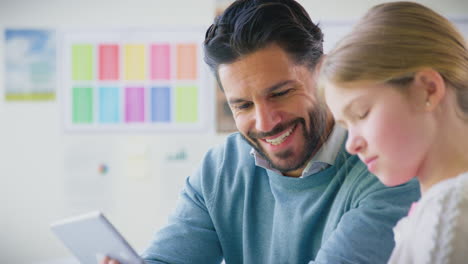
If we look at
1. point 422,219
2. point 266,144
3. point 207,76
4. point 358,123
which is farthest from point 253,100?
point 207,76

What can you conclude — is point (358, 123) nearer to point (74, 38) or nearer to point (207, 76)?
point (207, 76)

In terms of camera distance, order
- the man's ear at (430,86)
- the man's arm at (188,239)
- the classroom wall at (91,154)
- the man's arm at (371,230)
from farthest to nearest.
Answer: the classroom wall at (91,154)
the man's arm at (188,239)
the man's arm at (371,230)
the man's ear at (430,86)

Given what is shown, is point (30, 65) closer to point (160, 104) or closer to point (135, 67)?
point (135, 67)

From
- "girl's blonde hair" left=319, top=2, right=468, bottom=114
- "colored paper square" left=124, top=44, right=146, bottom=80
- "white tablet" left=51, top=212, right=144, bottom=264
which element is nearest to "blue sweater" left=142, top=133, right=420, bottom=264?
"white tablet" left=51, top=212, right=144, bottom=264

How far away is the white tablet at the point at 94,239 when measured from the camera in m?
1.02

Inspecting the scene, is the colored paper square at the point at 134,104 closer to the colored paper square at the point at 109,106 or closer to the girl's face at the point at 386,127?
the colored paper square at the point at 109,106

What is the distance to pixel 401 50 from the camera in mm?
816

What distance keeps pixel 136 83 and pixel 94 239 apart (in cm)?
131

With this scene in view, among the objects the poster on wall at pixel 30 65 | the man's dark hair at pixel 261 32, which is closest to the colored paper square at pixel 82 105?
the poster on wall at pixel 30 65

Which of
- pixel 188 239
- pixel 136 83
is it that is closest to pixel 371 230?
pixel 188 239

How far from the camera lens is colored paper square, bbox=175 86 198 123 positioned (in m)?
2.32

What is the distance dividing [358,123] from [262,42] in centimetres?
44

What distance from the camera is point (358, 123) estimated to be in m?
0.83

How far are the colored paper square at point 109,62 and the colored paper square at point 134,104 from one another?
94 mm
